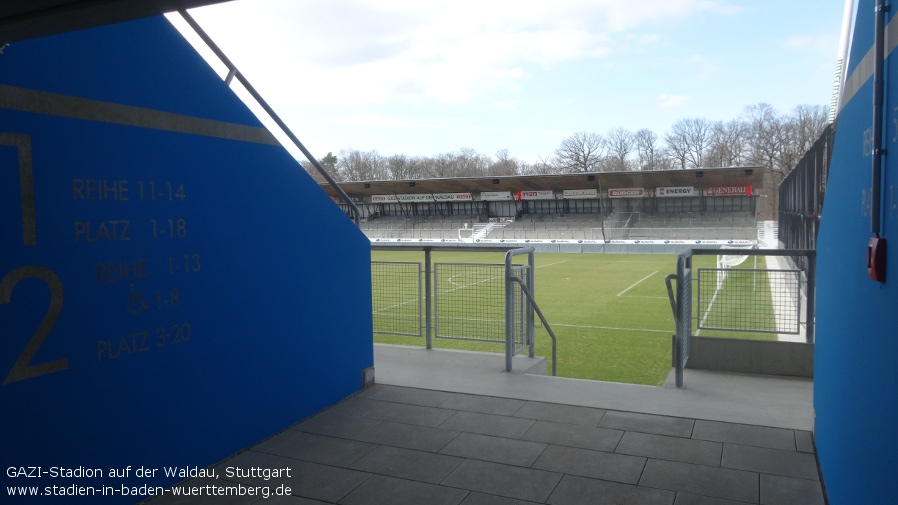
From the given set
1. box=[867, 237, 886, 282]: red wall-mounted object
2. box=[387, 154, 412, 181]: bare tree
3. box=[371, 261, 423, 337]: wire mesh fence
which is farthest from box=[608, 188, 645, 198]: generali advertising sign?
box=[867, 237, 886, 282]: red wall-mounted object

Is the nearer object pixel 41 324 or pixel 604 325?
pixel 41 324

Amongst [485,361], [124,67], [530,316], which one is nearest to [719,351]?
[530,316]

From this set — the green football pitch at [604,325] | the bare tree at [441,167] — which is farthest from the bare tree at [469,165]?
the green football pitch at [604,325]

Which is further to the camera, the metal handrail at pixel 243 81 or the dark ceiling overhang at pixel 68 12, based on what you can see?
the metal handrail at pixel 243 81

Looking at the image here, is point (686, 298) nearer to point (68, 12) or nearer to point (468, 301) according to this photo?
point (468, 301)

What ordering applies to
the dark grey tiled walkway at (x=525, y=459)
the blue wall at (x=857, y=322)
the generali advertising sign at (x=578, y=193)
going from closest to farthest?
the blue wall at (x=857, y=322) < the dark grey tiled walkway at (x=525, y=459) < the generali advertising sign at (x=578, y=193)

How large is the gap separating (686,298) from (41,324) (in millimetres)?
5189

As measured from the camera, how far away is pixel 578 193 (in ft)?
148

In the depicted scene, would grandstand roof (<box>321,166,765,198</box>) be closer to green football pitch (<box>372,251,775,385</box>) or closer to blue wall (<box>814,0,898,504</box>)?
green football pitch (<box>372,251,775,385</box>)

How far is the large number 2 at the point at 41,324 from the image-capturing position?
2.93 metres

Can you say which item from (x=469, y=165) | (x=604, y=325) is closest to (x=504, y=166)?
(x=469, y=165)

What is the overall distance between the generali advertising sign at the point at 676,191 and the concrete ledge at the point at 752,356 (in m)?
37.4

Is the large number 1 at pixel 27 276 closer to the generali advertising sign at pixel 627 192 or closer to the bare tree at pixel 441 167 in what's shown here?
the generali advertising sign at pixel 627 192

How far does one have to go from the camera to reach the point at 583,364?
9.27m
